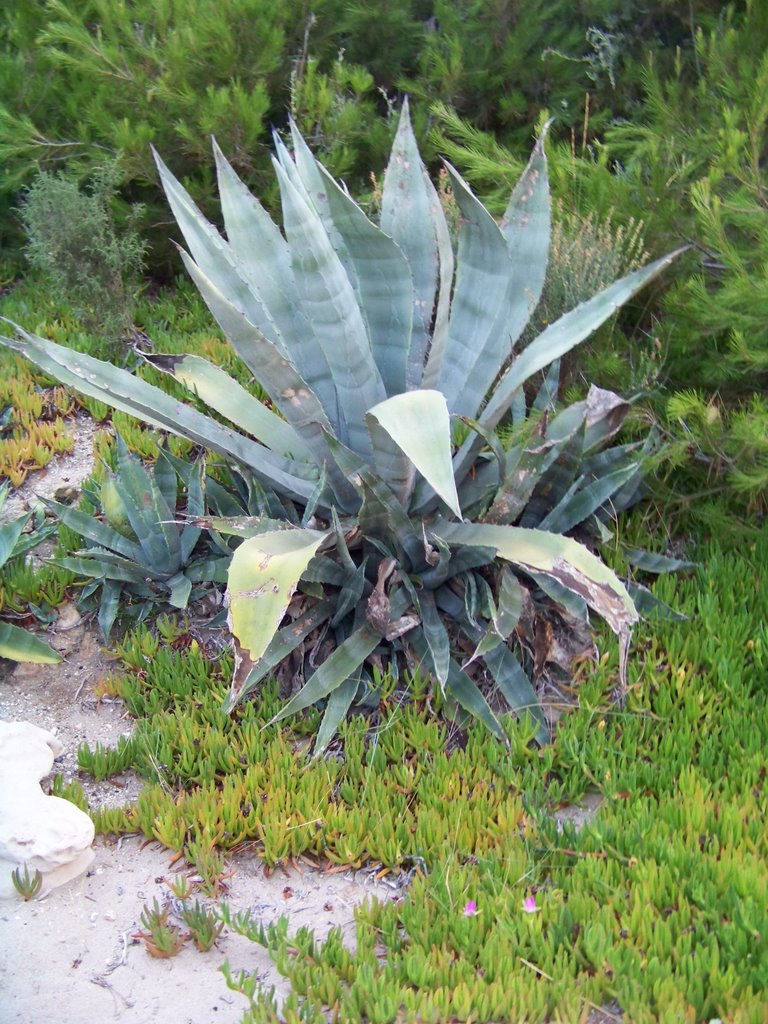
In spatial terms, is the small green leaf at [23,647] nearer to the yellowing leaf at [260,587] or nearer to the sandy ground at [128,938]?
the sandy ground at [128,938]

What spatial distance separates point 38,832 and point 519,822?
130 cm

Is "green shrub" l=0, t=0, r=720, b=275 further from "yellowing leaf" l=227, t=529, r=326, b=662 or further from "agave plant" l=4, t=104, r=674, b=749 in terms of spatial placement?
"yellowing leaf" l=227, t=529, r=326, b=662

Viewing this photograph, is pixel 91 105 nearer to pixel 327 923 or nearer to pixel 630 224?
pixel 630 224

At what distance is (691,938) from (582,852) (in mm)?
389

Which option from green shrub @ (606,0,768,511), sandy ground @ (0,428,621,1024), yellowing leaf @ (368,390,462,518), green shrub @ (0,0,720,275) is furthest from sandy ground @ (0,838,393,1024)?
green shrub @ (0,0,720,275)

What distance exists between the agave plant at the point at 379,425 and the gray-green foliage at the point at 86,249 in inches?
62.3

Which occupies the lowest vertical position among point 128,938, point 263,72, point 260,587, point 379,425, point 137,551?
point 128,938

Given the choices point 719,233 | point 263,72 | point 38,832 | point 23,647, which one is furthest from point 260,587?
point 263,72

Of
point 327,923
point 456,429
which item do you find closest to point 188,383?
point 456,429

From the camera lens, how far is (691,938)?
7.72 ft

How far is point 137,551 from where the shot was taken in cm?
362

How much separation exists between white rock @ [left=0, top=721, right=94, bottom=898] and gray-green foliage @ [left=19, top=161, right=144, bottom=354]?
2.57m

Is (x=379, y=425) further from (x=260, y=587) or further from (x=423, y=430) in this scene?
(x=260, y=587)

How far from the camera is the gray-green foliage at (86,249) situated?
15.6ft
